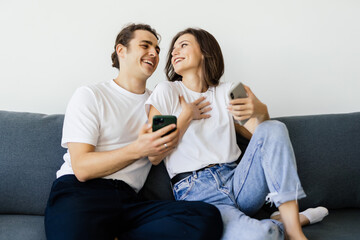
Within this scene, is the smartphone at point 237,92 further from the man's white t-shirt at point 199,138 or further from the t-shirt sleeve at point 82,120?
the t-shirt sleeve at point 82,120

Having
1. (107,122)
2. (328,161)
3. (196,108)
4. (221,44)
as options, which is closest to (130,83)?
(107,122)

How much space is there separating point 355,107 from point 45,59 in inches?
78.9

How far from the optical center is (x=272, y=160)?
1120 mm

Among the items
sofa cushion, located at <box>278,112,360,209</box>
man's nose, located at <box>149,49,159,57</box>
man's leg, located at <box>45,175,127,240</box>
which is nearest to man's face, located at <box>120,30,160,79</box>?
man's nose, located at <box>149,49,159,57</box>

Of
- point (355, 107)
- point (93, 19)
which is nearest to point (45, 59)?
point (93, 19)

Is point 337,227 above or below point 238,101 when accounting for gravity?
below

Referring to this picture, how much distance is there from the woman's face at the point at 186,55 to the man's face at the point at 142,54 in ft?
0.37

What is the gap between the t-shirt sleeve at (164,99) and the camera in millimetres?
1329

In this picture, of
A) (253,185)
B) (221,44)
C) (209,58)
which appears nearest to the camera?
(253,185)

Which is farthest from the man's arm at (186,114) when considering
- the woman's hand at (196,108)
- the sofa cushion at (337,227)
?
the sofa cushion at (337,227)

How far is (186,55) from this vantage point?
4.85ft

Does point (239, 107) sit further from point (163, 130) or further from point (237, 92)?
point (163, 130)

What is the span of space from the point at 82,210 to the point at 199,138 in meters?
0.57

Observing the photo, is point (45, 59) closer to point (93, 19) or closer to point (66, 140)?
point (93, 19)
